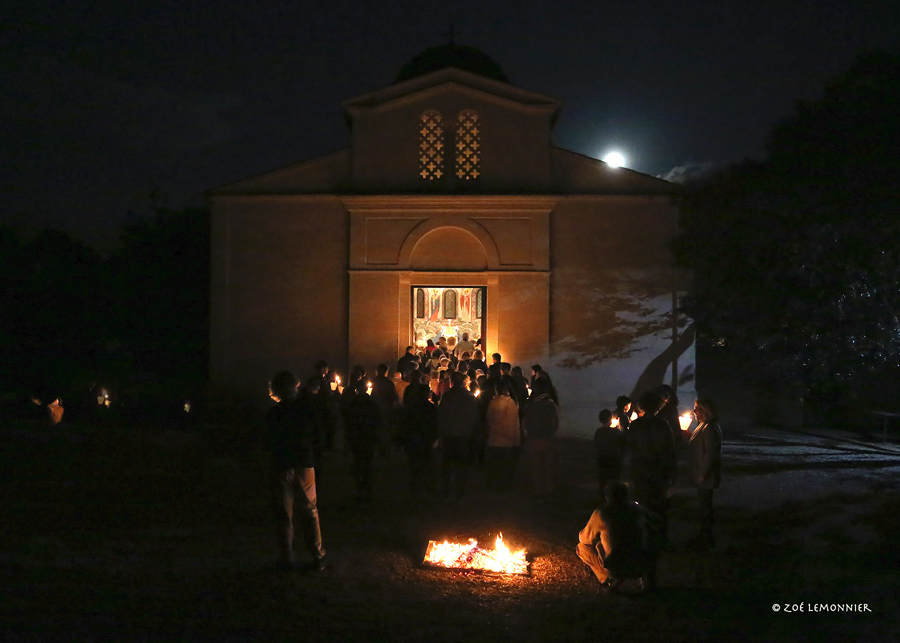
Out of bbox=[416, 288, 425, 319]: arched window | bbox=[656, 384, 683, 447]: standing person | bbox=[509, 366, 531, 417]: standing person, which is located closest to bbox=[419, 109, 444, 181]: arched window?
bbox=[416, 288, 425, 319]: arched window

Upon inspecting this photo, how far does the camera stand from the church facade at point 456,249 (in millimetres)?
18719

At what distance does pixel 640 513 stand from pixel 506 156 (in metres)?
13.7

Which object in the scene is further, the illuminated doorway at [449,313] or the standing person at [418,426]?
the illuminated doorway at [449,313]

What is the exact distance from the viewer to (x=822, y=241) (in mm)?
13945

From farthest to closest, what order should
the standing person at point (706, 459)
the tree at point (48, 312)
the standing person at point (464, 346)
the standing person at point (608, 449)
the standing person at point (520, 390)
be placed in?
the tree at point (48, 312) → the standing person at point (464, 346) → the standing person at point (520, 390) → the standing person at point (608, 449) → the standing person at point (706, 459)

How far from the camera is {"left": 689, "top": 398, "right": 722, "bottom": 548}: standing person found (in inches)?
311

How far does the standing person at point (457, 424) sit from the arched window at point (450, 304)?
1266 centimetres

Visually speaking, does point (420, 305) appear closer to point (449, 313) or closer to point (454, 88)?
point (449, 313)

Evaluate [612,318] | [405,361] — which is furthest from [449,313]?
[405,361]

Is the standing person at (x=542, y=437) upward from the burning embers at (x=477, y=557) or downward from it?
upward

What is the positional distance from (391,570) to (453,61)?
18374mm

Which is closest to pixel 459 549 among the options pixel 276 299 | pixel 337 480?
pixel 337 480

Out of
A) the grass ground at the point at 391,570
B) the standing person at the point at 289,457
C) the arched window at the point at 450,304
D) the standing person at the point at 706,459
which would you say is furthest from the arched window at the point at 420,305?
the standing person at the point at 289,457

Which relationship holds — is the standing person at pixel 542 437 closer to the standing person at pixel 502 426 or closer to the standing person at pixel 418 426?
the standing person at pixel 502 426
